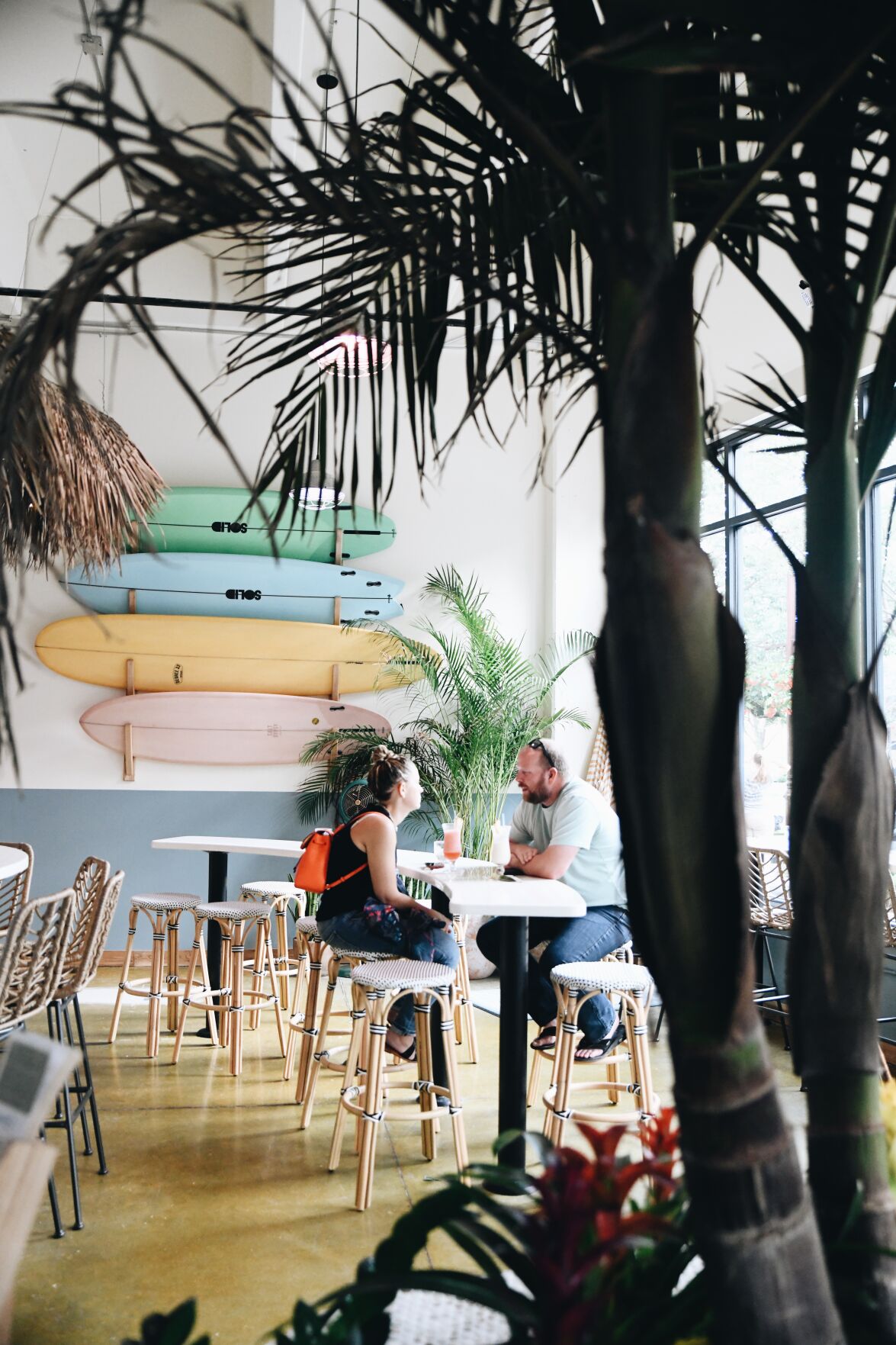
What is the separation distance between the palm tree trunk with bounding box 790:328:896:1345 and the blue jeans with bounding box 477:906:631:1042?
2.66 meters

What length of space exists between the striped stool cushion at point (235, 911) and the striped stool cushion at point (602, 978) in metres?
1.78

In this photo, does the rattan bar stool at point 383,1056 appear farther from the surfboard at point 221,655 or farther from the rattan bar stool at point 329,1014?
the surfboard at point 221,655

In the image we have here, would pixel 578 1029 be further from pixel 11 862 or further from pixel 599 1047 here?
pixel 11 862

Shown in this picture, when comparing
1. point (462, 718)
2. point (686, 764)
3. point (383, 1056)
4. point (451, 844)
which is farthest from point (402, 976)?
point (462, 718)

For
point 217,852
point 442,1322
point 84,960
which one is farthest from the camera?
point 217,852

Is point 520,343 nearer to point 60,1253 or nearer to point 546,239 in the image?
point 546,239

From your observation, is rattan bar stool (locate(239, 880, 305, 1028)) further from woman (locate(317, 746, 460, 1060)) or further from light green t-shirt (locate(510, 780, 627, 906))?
light green t-shirt (locate(510, 780, 627, 906))

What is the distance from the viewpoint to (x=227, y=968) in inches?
182

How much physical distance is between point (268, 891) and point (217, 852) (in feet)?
1.56

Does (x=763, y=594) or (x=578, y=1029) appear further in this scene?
(x=763, y=594)

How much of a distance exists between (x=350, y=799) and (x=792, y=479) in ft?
10.7

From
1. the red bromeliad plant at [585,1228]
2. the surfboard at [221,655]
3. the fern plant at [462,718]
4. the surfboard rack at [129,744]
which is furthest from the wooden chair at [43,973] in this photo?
the surfboard at [221,655]

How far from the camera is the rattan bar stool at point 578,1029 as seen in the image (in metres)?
3.21

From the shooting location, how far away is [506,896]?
127 inches
